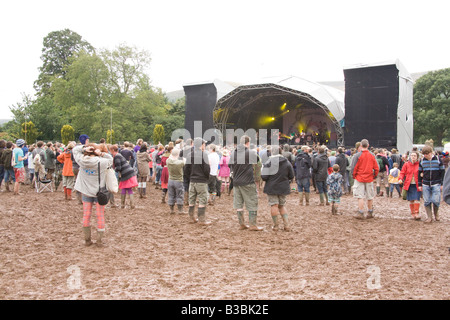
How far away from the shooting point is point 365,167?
336 inches

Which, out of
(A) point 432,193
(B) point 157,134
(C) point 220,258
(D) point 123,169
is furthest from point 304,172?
(B) point 157,134

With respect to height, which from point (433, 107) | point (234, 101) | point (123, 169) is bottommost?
point (123, 169)

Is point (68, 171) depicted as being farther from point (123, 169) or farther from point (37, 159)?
point (37, 159)

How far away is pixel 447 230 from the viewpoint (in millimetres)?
7570

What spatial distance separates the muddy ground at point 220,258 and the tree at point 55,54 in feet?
139

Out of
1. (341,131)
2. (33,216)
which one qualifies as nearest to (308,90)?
(341,131)

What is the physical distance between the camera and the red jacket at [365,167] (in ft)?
27.9

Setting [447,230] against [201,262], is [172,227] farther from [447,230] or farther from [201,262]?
[447,230]

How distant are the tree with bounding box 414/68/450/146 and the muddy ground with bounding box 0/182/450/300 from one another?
34.3 m

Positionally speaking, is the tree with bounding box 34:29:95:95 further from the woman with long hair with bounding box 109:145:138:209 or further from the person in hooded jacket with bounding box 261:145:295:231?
the person in hooded jacket with bounding box 261:145:295:231

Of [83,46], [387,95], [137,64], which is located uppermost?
[83,46]

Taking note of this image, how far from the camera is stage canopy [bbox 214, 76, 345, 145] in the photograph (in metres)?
22.4

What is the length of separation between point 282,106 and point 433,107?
20099mm
